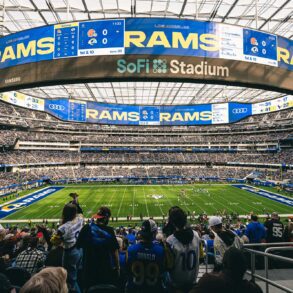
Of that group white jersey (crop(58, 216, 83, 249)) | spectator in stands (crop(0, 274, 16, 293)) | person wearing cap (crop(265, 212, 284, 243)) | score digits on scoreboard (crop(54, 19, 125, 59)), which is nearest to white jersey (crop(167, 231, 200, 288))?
white jersey (crop(58, 216, 83, 249))

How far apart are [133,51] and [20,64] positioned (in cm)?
242

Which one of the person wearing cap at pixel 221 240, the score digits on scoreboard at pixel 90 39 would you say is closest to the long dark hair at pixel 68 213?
the person wearing cap at pixel 221 240

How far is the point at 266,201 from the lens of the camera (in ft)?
119

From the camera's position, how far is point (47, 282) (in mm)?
1461

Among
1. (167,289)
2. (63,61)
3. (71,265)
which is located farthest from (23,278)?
(63,61)

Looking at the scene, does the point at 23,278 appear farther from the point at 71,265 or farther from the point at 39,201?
the point at 39,201

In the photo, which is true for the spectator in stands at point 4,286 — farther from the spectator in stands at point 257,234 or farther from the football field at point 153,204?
the football field at point 153,204

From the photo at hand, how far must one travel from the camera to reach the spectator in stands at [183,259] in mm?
3258

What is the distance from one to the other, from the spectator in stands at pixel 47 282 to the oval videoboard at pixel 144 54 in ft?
12.7

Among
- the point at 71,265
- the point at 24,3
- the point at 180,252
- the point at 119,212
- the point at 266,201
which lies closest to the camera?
the point at 180,252

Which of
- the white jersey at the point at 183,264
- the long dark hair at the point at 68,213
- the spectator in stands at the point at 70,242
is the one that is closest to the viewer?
the white jersey at the point at 183,264

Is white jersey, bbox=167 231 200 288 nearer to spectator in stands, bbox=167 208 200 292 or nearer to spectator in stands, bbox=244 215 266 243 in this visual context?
spectator in stands, bbox=167 208 200 292

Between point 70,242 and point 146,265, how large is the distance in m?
1.34

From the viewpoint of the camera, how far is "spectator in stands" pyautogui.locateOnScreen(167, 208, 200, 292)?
3258mm
